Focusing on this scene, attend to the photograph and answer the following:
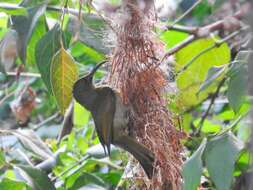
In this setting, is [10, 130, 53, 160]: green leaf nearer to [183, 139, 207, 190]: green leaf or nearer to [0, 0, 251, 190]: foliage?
[0, 0, 251, 190]: foliage

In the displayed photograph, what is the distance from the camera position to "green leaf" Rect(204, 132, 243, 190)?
610 mm

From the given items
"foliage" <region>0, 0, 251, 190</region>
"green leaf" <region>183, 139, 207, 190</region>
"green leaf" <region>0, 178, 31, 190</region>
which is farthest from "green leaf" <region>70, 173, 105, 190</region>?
"green leaf" <region>183, 139, 207, 190</region>

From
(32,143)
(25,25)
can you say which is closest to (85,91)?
(25,25)

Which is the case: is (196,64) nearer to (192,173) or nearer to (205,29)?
(205,29)

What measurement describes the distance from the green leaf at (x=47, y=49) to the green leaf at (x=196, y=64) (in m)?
0.33

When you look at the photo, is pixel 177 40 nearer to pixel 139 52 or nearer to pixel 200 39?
pixel 200 39

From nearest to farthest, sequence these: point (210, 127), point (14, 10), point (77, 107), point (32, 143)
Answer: point (14, 10) < point (32, 143) < point (210, 127) < point (77, 107)

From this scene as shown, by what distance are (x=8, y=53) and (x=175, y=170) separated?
0.97 feet

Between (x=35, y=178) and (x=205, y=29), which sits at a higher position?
(x=205, y=29)

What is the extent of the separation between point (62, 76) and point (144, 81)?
0.39 feet

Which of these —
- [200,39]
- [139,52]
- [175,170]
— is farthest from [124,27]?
[200,39]

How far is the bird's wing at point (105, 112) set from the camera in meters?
0.67

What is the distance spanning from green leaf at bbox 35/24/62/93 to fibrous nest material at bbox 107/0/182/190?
9 cm

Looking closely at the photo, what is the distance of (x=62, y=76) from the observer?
76 centimetres
